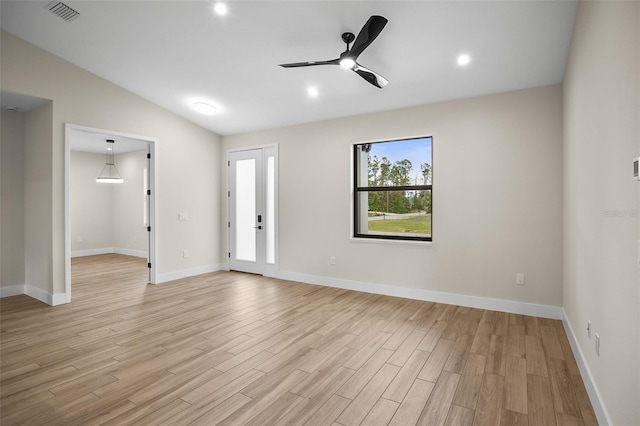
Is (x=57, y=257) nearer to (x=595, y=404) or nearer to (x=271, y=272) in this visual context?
(x=271, y=272)

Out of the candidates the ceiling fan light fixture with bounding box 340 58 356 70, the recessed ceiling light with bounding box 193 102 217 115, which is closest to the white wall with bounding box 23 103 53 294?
the recessed ceiling light with bounding box 193 102 217 115

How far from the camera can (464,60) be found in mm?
3398

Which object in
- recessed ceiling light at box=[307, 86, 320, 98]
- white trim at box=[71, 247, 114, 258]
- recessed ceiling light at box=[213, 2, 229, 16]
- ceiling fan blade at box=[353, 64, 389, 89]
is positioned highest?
recessed ceiling light at box=[213, 2, 229, 16]

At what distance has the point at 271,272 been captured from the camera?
19.4 ft

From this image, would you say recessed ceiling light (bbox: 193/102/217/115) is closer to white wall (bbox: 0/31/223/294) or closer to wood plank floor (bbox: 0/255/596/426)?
white wall (bbox: 0/31/223/294)

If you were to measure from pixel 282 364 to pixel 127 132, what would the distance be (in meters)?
4.37

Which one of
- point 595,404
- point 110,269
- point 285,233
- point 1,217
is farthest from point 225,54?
point 110,269

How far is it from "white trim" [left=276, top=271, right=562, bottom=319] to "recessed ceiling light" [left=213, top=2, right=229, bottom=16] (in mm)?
3829

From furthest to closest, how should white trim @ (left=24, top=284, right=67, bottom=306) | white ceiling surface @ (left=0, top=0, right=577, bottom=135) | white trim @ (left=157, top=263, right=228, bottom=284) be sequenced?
white trim @ (left=157, top=263, right=228, bottom=284) → white trim @ (left=24, top=284, right=67, bottom=306) → white ceiling surface @ (left=0, top=0, right=577, bottom=135)

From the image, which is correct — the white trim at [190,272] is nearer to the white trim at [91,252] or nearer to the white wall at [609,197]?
the white trim at [91,252]

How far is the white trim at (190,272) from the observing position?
5543 mm

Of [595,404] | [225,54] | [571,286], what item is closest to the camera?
[595,404]

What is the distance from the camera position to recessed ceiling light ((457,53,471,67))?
333cm

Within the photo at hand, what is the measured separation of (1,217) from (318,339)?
5006 mm
